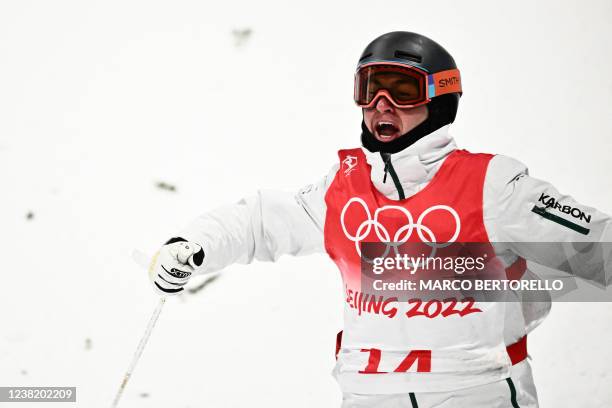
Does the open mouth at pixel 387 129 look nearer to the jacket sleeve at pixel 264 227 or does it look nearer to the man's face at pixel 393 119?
the man's face at pixel 393 119

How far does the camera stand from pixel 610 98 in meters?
3.01

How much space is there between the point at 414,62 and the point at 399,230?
0.43m

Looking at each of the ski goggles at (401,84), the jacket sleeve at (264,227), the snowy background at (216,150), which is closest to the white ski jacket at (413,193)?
the jacket sleeve at (264,227)

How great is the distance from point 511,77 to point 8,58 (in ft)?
6.56

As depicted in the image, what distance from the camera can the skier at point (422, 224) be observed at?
1.97 metres

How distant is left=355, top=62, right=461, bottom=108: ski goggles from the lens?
207 centimetres

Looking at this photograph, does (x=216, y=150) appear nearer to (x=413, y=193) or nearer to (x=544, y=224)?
(x=413, y=193)

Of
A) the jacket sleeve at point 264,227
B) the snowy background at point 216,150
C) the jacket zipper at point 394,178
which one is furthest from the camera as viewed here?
the snowy background at point 216,150

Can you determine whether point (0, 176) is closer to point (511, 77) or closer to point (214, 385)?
point (214, 385)

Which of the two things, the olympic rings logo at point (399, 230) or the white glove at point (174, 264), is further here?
the white glove at point (174, 264)

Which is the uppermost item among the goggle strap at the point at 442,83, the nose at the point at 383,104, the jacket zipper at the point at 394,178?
the goggle strap at the point at 442,83

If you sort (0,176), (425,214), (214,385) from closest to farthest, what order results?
(425,214)
(214,385)
(0,176)

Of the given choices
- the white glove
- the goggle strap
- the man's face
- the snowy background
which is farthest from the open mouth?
the snowy background

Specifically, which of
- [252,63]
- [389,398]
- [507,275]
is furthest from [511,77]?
[389,398]
